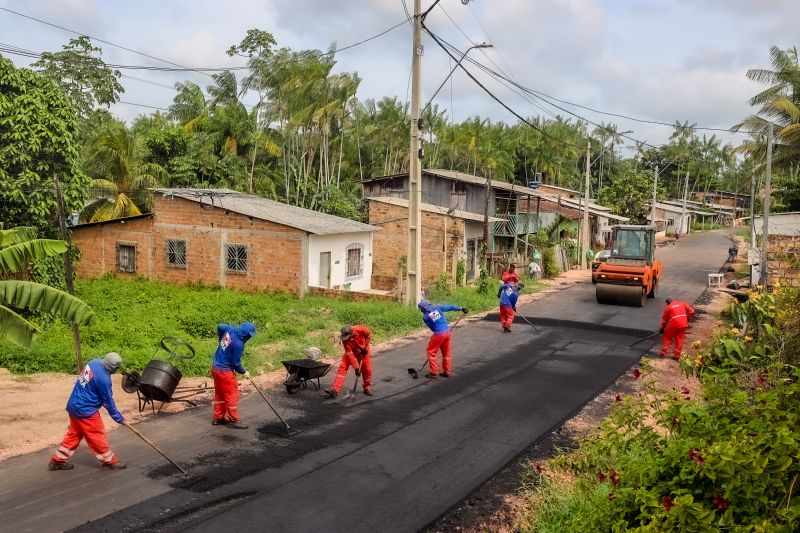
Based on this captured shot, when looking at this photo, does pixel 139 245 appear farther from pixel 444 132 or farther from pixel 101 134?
pixel 444 132

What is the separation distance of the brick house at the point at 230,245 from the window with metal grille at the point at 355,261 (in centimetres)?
4

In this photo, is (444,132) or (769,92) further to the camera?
(444,132)

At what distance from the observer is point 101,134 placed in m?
30.7

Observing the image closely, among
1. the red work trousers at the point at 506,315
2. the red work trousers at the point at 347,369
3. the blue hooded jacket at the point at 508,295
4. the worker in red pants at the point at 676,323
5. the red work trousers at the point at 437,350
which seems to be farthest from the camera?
the red work trousers at the point at 506,315

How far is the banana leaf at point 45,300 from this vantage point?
10516 mm

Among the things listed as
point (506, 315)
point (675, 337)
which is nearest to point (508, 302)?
point (506, 315)

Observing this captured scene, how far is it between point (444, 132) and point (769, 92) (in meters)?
27.0

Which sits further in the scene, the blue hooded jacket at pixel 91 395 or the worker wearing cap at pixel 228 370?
the worker wearing cap at pixel 228 370

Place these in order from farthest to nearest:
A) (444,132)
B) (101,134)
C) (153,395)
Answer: (444,132) → (101,134) → (153,395)

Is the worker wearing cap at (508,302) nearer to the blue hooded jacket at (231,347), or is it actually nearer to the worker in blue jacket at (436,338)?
the worker in blue jacket at (436,338)

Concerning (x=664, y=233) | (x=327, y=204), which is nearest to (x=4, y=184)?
(x=327, y=204)

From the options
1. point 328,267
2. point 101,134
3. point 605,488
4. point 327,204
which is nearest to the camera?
point 605,488

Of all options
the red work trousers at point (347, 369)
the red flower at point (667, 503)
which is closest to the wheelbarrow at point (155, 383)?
the red work trousers at point (347, 369)

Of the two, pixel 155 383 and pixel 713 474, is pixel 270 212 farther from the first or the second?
pixel 713 474
